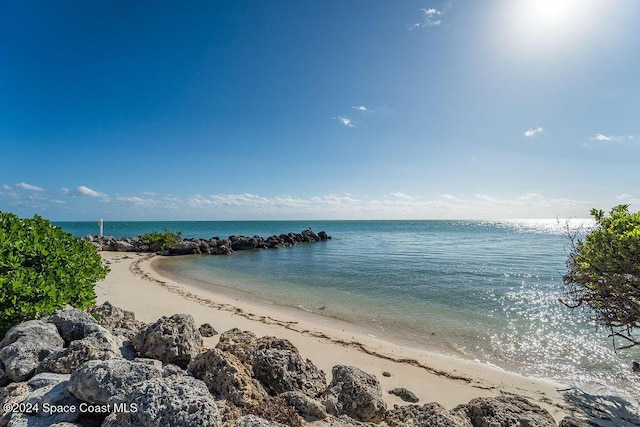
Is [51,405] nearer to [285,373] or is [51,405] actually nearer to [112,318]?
[285,373]

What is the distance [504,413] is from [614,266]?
12.0 ft

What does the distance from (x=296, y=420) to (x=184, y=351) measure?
2.29m

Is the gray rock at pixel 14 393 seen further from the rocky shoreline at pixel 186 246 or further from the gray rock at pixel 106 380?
the rocky shoreline at pixel 186 246

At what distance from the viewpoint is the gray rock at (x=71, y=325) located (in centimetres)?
510

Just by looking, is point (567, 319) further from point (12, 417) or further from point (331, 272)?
point (12, 417)

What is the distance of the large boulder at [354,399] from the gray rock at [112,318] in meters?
4.86

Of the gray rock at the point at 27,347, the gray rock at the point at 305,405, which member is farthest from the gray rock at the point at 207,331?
the gray rock at the point at 305,405

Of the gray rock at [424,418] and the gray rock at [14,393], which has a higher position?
the gray rock at [14,393]

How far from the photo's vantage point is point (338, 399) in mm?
4414

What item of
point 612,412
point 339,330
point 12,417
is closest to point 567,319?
point 612,412

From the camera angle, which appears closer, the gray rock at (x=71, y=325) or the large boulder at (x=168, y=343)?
the large boulder at (x=168, y=343)

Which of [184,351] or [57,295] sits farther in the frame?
[57,295]

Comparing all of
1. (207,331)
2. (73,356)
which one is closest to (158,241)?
(207,331)

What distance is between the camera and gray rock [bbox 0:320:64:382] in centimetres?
412
